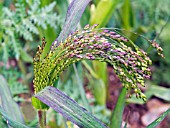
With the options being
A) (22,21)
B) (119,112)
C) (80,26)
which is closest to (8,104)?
(119,112)

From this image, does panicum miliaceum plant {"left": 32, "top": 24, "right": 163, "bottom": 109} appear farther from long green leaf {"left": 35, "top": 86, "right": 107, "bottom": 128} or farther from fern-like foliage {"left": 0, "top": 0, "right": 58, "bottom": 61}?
fern-like foliage {"left": 0, "top": 0, "right": 58, "bottom": 61}

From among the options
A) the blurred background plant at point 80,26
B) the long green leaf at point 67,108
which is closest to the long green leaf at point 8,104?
the blurred background plant at point 80,26

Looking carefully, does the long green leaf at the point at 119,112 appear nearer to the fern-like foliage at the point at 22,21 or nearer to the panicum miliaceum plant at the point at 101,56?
the panicum miliaceum plant at the point at 101,56

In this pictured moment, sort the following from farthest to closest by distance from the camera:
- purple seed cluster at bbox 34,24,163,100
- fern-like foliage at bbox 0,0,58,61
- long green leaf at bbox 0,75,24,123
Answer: fern-like foliage at bbox 0,0,58,61 → long green leaf at bbox 0,75,24,123 → purple seed cluster at bbox 34,24,163,100

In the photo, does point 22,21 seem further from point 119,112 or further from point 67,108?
point 67,108

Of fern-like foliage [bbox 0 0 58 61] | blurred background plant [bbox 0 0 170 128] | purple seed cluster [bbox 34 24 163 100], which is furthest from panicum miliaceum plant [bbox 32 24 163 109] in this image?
fern-like foliage [bbox 0 0 58 61]

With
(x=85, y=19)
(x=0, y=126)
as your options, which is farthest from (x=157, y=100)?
(x=0, y=126)
